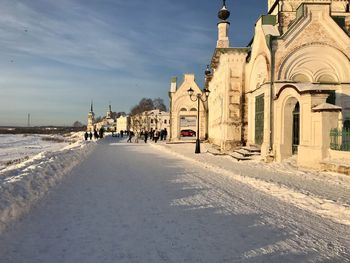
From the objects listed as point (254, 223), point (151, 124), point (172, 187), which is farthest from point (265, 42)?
point (151, 124)

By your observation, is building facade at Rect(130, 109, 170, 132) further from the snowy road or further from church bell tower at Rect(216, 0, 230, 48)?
the snowy road

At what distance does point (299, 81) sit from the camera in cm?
1633

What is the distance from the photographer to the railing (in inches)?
447

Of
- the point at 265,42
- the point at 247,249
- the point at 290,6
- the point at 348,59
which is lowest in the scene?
the point at 247,249

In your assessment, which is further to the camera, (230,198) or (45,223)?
(230,198)

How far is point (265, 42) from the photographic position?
16844 mm

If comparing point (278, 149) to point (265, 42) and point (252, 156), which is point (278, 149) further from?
point (265, 42)

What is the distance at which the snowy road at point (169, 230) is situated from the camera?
14.0 feet

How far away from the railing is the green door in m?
5.92

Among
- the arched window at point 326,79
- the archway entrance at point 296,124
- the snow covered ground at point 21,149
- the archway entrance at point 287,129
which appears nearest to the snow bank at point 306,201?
the archway entrance at point 287,129

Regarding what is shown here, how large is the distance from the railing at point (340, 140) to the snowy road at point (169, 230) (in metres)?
4.93

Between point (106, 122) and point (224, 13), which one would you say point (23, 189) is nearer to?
point (224, 13)

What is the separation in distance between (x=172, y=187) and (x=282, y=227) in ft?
13.3

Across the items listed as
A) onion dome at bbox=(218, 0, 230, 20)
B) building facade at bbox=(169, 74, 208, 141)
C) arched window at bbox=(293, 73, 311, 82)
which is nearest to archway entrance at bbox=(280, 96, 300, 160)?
arched window at bbox=(293, 73, 311, 82)
